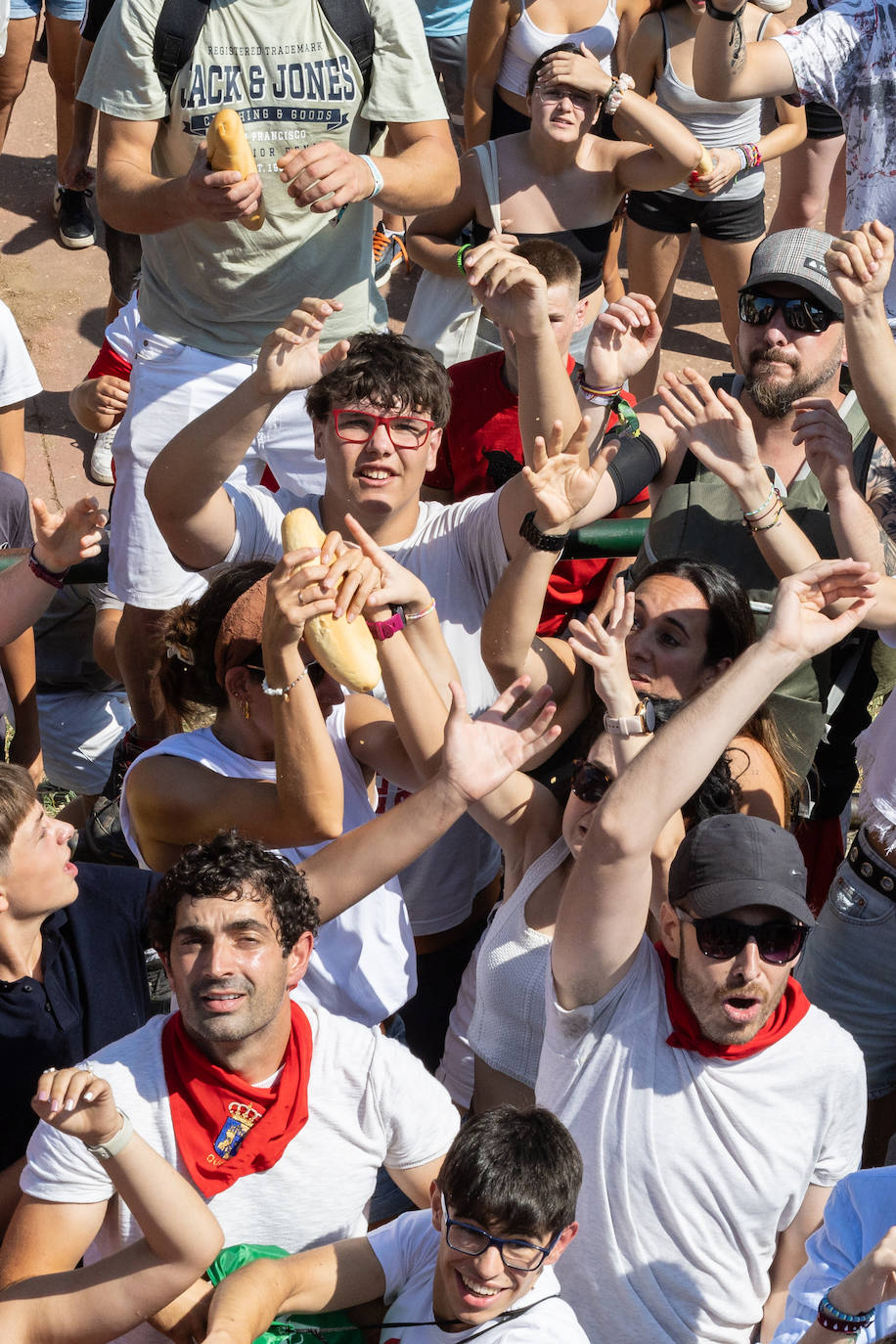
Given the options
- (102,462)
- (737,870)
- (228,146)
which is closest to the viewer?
(737,870)

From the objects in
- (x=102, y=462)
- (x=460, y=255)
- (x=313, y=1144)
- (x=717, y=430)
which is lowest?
(x=102, y=462)

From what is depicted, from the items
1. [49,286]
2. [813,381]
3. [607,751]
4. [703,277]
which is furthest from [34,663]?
[703,277]

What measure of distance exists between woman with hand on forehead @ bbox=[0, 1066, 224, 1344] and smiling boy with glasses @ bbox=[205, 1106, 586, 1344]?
10 cm

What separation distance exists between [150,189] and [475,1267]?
269 cm

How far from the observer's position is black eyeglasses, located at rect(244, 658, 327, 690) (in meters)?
2.84

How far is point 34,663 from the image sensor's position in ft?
13.1

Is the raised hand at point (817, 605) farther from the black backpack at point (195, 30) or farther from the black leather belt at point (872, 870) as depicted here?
the black backpack at point (195, 30)

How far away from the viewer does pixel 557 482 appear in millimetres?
3049

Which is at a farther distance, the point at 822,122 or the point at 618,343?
the point at 822,122

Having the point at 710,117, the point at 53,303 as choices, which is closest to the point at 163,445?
the point at 710,117

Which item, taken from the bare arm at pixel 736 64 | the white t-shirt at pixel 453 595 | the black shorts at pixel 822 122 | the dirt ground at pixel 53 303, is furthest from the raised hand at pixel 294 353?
the black shorts at pixel 822 122

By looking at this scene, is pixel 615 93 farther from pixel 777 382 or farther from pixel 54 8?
pixel 54 8

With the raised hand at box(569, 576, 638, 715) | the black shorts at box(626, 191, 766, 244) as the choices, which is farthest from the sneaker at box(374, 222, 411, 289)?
the raised hand at box(569, 576, 638, 715)

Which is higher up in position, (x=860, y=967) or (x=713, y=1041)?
(x=713, y=1041)
